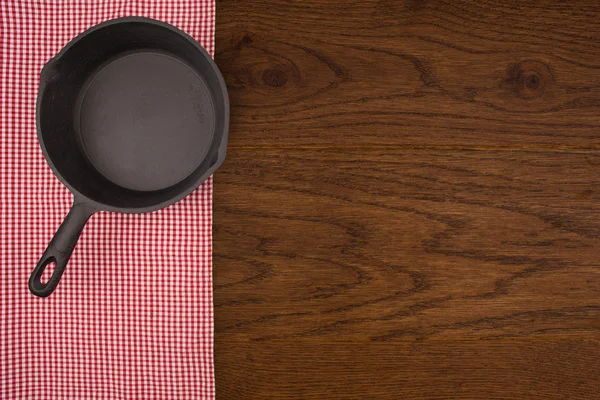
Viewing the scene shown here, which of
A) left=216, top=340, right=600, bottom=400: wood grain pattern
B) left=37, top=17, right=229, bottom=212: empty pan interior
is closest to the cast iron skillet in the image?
left=37, top=17, right=229, bottom=212: empty pan interior

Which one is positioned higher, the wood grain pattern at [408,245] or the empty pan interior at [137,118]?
the empty pan interior at [137,118]

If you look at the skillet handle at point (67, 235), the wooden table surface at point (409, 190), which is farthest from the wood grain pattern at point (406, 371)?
the skillet handle at point (67, 235)

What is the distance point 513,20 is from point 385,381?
0.47m

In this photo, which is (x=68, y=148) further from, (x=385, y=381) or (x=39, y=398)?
(x=385, y=381)

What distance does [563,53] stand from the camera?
568 millimetres

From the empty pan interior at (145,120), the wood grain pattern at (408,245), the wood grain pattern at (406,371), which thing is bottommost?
the wood grain pattern at (406,371)

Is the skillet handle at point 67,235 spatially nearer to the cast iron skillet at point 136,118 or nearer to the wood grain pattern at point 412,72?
the cast iron skillet at point 136,118

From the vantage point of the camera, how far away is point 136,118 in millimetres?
540

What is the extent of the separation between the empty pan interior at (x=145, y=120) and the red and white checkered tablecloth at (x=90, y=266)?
1.8 inches

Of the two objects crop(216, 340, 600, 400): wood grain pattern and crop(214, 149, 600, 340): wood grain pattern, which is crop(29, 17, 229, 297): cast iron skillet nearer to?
crop(214, 149, 600, 340): wood grain pattern

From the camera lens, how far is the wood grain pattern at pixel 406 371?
570mm

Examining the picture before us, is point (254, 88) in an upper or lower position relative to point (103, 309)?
upper

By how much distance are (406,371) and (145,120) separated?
17.0 inches

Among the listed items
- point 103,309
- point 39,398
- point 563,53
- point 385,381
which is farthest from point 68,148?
point 563,53
